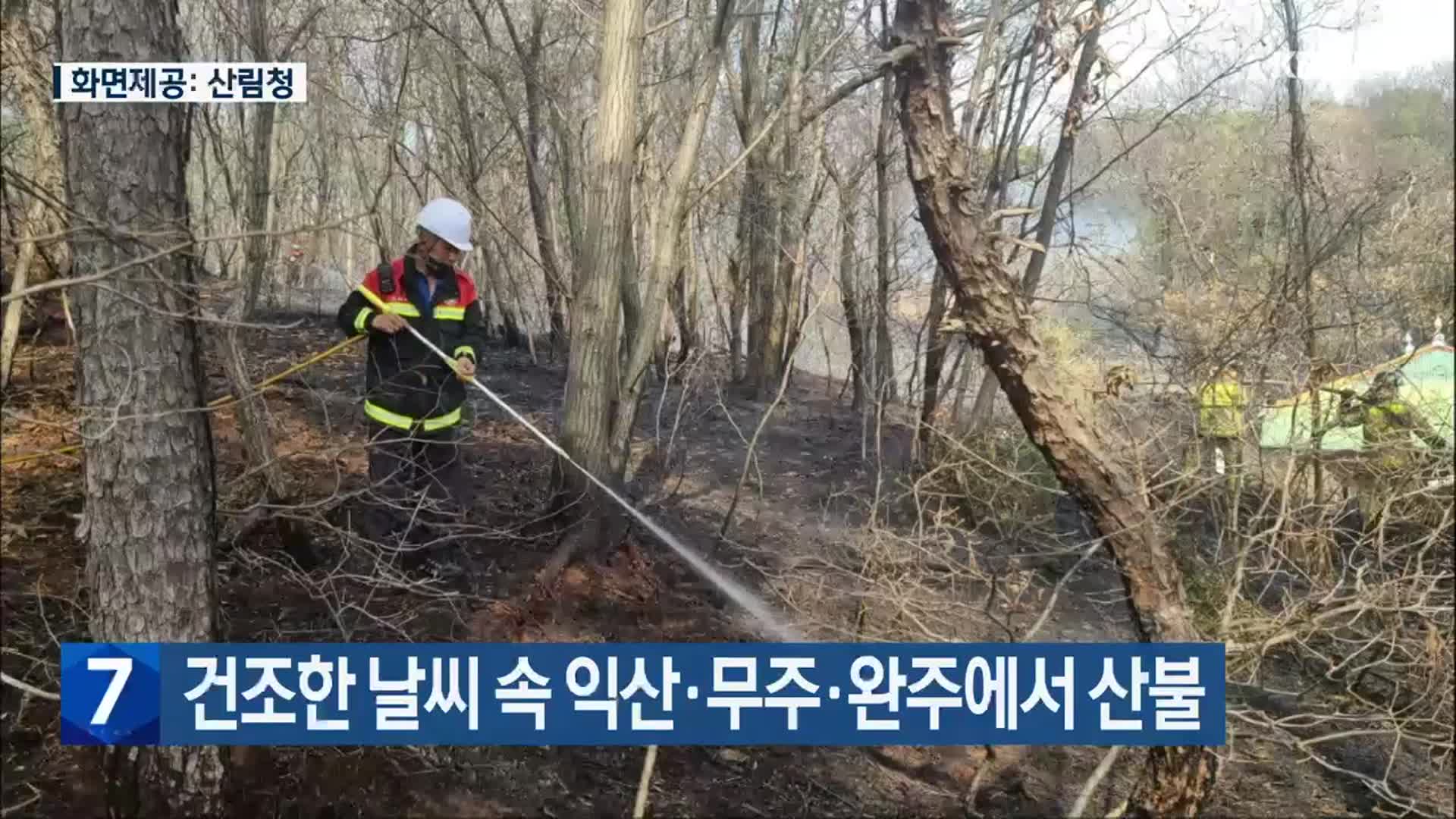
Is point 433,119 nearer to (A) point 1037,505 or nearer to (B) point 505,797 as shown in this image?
(A) point 1037,505

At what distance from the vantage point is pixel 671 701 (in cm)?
362

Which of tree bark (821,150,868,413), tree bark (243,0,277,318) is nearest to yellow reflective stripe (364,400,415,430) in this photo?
tree bark (243,0,277,318)

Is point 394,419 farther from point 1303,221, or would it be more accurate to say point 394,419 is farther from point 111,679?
point 1303,221

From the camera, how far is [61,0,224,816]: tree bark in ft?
9.66

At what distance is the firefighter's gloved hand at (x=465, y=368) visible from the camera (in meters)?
4.36

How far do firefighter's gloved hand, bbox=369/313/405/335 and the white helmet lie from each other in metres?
0.41

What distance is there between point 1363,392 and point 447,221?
14.8 feet

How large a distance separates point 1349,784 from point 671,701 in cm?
344

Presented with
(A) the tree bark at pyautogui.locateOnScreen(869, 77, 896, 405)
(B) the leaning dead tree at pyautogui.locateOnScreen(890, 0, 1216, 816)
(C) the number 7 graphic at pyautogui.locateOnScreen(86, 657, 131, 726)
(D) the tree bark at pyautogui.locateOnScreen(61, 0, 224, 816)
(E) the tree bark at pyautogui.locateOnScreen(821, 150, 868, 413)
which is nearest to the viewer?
(D) the tree bark at pyautogui.locateOnScreen(61, 0, 224, 816)

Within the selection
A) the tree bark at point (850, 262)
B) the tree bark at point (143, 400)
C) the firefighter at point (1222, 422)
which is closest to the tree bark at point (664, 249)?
the tree bark at point (143, 400)

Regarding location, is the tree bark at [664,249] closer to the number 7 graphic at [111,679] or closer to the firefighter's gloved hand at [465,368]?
the firefighter's gloved hand at [465,368]

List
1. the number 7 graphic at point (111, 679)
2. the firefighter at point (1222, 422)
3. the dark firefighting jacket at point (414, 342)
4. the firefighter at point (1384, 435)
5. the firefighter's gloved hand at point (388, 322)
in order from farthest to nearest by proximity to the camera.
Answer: the firefighter at point (1222, 422) → the firefighter at point (1384, 435) → the dark firefighting jacket at point (414, 342) → the firefighter's gloved hand at point (388, 322) → the number 7 graphic at point (111, 679)

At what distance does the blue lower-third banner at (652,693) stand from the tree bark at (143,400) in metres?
0.13

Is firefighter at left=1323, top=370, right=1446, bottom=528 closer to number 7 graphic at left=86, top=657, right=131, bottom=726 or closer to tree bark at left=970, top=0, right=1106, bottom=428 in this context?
tree bark at left=970, top=0, right=1106, bottom=428
